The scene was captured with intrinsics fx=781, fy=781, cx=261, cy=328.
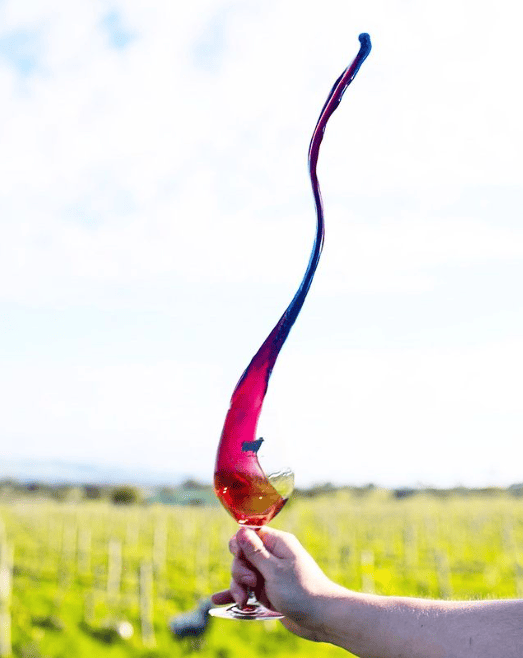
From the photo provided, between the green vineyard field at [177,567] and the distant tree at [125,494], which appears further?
the distant tree at [125,494]

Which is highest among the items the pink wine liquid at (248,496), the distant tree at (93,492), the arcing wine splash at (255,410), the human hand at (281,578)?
the arcing wine splash at (255,410)

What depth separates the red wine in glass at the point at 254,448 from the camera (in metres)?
1.71

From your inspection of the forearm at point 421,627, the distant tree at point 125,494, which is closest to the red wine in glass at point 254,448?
the forearm at point 421,627

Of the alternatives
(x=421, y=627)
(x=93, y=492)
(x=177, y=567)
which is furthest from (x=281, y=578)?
(x=93, y=492)

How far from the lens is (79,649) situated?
1083 centimetres

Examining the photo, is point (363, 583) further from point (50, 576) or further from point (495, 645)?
point (495, 645)

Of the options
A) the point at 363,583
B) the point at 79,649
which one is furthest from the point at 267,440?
the point at 363,583

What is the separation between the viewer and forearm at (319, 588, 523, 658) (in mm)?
1437

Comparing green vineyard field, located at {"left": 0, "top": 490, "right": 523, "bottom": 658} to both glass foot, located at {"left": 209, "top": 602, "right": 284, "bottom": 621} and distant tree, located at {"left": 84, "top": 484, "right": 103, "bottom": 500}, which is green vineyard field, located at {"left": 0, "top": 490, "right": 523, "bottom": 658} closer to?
glass foot, located at {"left": 209, "top": 602, "right": 284, "bottom": 621}

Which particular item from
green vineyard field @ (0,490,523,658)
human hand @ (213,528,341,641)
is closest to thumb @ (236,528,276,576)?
human hand @ (213,528,341,641)

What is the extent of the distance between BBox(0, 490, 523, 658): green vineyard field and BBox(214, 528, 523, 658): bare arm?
7.09 meters

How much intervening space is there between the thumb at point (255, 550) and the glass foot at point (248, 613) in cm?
7

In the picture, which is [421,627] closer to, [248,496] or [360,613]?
[360,613]

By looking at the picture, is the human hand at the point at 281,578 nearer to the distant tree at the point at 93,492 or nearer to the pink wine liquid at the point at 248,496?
the pink wine liquid at the point at 248,496
